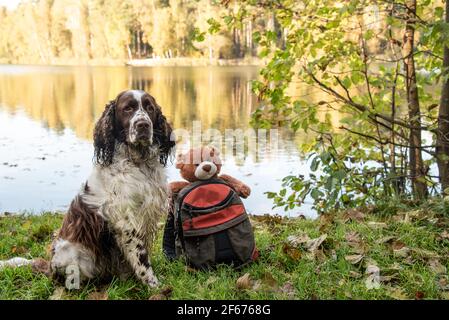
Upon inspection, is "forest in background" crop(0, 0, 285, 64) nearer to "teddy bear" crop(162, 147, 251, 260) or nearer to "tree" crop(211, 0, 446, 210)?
"tree" crop(211, 0, 446, 210)

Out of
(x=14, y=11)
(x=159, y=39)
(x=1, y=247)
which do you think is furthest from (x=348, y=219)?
(x=14, y=11)

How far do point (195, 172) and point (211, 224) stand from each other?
1.31ft

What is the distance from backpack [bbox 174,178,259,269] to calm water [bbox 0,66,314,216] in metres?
1.00

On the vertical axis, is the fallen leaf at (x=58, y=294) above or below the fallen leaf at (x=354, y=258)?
below

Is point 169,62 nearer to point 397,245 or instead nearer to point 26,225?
point 26,225

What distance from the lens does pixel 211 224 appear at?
3352mm

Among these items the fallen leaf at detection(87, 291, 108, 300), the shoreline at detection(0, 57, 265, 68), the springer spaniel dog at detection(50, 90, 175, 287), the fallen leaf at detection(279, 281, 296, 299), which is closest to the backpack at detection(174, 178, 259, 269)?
the springer spaniel dog at detection(50, 90, 175, 287)

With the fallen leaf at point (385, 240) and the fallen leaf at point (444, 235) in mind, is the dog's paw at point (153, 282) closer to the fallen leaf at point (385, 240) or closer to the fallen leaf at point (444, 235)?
the fallen leaf at point (385, 240)

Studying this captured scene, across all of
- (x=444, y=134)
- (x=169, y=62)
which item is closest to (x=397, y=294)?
(x=444, y=134)

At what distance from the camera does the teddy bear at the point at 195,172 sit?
11.3 feet

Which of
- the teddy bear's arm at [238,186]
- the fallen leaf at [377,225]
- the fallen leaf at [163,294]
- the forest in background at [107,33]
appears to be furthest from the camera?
the forest in background at [107,33]

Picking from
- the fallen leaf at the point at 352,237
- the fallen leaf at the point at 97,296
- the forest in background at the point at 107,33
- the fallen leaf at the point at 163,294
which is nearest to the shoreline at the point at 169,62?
the forest in background at the point at 107,33

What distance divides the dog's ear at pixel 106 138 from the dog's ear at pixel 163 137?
30 cm

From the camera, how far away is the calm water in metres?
8.83
